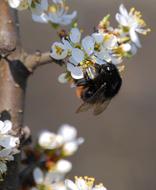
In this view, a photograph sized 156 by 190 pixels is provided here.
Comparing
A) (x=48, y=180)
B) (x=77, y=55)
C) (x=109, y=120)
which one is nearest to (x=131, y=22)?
(x=77, y=55)

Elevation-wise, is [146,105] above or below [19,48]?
above

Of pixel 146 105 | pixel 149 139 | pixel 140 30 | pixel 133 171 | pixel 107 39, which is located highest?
pixel 146 105

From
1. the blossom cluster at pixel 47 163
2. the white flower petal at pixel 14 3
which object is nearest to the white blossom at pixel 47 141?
the blossom cluster at pixel 47 163

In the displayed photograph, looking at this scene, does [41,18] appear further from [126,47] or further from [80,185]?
[80,185]

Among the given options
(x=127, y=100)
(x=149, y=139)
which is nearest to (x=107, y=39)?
(x=149, y=139)

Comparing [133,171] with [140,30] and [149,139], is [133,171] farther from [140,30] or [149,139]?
[140,30]

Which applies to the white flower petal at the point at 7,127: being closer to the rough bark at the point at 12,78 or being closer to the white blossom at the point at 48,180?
the rough bark at the point at 12,78

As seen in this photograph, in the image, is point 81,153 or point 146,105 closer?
point 81,153
